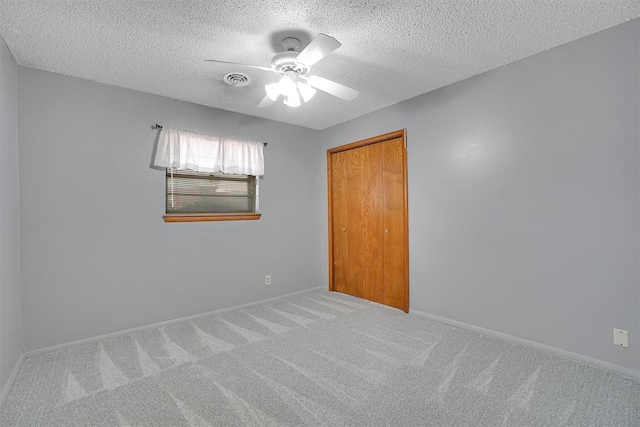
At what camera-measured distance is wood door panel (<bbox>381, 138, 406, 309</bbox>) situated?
3.30 metres

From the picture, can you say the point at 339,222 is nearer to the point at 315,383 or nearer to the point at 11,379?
the point at 315,383

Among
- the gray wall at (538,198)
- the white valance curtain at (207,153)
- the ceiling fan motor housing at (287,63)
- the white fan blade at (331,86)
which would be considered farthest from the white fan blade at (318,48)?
the white valance curtain at (207,153)

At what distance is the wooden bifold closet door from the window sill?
1.17 meters

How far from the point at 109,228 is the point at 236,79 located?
178cm

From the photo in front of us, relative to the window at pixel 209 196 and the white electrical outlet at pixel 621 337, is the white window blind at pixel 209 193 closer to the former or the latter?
the window at pixel 209 196

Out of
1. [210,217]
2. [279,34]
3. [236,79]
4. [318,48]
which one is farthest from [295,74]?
[210,217]

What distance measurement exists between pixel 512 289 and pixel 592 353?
61cm

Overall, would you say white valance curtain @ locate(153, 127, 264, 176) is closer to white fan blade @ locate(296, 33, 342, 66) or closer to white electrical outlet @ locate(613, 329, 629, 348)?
white fan blade @ locate(296, 33, 342, 66)

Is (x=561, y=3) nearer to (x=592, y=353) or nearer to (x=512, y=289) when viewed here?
(x=512, y=289)

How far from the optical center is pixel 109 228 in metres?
2.67

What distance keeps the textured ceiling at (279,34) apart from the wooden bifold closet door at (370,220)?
3.34ft

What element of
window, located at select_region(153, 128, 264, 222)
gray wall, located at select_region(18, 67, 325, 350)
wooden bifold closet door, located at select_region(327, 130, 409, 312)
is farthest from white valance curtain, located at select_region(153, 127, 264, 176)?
wooden bifold closet door, located at select_region(327, 130, 409, 312)

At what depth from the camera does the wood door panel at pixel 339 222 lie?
4.00 meters

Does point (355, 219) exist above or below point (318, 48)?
below
